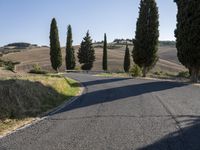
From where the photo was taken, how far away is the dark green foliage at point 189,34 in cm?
3281

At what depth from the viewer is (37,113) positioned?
1446 centimetres

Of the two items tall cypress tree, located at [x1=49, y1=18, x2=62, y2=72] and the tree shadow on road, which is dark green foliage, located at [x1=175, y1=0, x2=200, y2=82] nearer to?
the tree shadow on road

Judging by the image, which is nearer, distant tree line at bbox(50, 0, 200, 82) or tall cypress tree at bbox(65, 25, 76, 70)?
distant tree line at bbox(50, 0, 200, 82)

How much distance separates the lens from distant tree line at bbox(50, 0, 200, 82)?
33281mm

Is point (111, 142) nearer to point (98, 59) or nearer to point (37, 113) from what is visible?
point (37, 113)

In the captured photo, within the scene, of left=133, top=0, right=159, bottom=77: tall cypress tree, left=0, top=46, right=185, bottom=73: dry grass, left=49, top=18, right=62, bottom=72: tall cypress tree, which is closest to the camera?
left=133, top=0, right=159, bottom=77: tall cypress tree

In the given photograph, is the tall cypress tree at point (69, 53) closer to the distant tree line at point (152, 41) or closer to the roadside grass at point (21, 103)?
the distant tree line at point (152, 41)

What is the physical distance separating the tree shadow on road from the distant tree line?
77.5 feet

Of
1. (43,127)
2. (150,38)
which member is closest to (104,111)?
(43,127)

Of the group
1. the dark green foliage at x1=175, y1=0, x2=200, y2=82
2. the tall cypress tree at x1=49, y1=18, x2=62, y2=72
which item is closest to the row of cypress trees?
the tall cypress tree at x1=49, y1=18, x2=62, y2=72

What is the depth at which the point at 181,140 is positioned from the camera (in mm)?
8625

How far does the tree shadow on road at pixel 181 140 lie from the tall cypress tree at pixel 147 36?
127 ft

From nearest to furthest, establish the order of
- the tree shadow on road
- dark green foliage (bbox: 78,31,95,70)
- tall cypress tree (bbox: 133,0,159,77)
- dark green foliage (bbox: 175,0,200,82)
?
the tree shadow on road, dark green foliage (bbox: 175,0,200,82), tall cypress tree (bbox: 133,0,159,77), dark green foliage (bbox: 78,31,95,70)

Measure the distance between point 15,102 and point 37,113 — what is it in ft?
3.11
